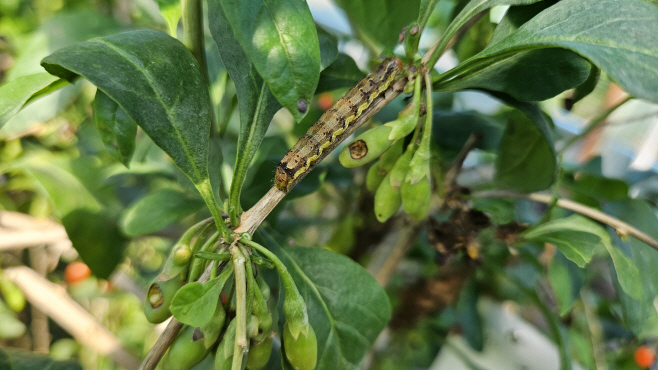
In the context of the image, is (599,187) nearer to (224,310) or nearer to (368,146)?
(368,146)

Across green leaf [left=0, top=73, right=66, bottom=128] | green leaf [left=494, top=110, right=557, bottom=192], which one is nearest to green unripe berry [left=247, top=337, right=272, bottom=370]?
green leaf [left=0, top=73, right=66, bottom=128]

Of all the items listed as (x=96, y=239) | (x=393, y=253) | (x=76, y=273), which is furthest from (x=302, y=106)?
(x=76, y=273)

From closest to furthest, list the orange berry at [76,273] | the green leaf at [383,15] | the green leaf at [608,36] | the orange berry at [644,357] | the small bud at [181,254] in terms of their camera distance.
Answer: the green leaf at [608,36] → the small bud at [181,254] → the green leaf at [383,15] → the orange berry at [644,357] → the orange berry at [76,273]

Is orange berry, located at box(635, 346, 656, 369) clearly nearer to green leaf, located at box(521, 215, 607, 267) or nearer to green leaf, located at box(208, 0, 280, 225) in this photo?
green leaf, located at box(521, 215, 607, 267)

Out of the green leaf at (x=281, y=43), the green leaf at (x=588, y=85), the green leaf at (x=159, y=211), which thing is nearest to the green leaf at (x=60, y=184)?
the green leaf at (x=159, y=211)

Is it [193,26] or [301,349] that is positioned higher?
[193,26]

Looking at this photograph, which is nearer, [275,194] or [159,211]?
[275,194]

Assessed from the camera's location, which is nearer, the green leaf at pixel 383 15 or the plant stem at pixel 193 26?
the plant stem at pixel 193 26

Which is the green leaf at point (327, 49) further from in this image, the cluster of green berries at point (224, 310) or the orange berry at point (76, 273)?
the orange berry at point (76, 273)
